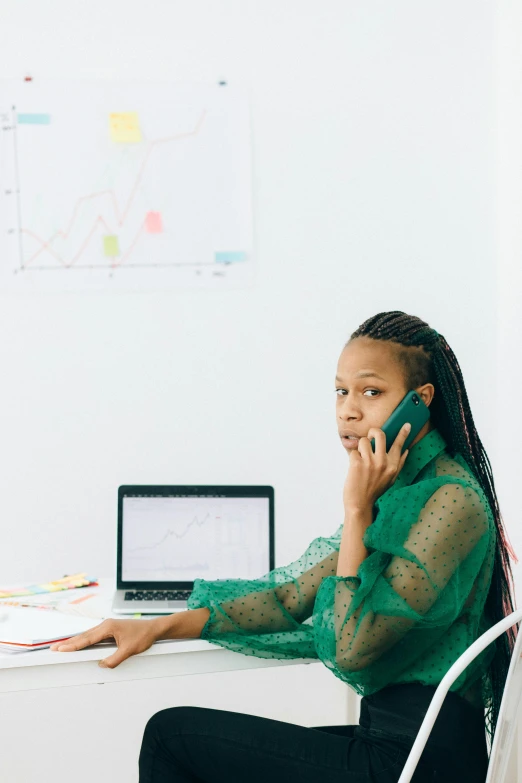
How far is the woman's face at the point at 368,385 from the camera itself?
4.66 ft

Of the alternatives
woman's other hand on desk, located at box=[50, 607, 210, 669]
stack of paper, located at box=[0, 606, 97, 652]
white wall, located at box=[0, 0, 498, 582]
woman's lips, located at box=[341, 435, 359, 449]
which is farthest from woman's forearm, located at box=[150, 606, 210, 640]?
white wall, located at box=[0, 0, 498, 582]

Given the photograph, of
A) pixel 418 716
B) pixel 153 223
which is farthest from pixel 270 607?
pixel 153 223

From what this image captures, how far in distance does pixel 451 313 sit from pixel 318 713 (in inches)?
46.8

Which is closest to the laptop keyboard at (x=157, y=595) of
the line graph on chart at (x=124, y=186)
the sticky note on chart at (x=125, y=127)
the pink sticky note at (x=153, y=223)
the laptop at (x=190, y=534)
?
the laptop at (x=190, y=534)

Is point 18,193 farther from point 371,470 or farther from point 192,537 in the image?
point 371,470

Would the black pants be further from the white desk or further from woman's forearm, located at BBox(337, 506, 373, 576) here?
the white desk

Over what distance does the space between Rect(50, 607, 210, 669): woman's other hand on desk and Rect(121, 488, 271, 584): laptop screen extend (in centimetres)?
47

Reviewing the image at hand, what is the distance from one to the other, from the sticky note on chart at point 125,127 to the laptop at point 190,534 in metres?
0.96

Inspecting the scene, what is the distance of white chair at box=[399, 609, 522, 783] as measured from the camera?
1.08 meters

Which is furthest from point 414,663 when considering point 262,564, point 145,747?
point 262,564

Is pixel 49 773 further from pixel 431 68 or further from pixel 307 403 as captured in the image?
pixel 431 68

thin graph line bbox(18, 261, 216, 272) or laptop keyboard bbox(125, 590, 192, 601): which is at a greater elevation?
thin graph line bbox(18, 261, 216, 272)

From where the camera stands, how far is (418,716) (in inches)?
49.8

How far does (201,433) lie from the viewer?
241 centimetres
